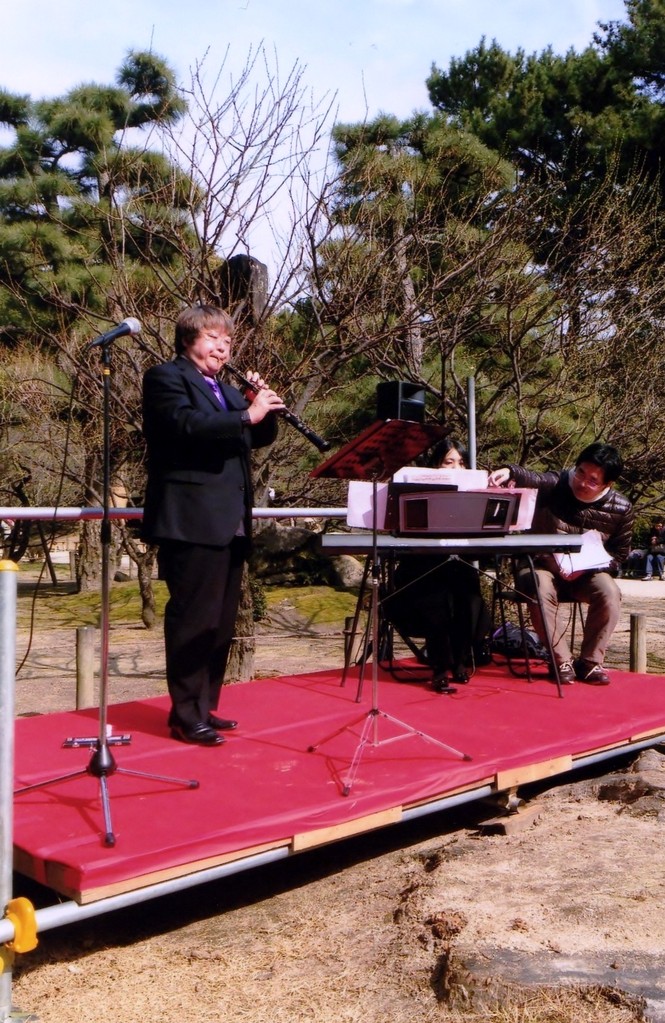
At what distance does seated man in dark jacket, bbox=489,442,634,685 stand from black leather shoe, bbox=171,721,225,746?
201 cm

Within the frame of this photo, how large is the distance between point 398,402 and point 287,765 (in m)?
1.53

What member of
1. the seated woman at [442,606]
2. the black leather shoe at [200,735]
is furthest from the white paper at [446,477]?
the black leather shoe at [200,735]

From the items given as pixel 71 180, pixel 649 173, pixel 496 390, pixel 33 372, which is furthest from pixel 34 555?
pixel 649 173

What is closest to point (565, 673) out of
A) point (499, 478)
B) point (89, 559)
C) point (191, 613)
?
point (499, 478)

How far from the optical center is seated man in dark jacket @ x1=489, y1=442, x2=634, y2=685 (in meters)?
5.24

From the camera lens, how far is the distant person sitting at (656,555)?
65.7 ft

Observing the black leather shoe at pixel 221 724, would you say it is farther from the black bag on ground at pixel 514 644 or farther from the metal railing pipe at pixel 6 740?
the black bag on ground at pixel 514 644

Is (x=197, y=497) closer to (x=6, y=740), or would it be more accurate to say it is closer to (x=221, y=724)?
(x=221, y=724)

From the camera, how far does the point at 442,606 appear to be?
505 cm

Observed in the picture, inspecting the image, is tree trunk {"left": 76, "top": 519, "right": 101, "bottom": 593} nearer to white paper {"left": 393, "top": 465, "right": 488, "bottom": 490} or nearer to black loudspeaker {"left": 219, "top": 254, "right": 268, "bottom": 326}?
black loudspeaker {"left": 219, "top": 254, "right": 268, "bottom": 326}

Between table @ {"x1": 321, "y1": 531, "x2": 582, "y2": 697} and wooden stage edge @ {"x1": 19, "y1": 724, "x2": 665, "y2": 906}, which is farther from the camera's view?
table @ {"x1": 321, "y1": 531, "x2": 582, "y2": 697}

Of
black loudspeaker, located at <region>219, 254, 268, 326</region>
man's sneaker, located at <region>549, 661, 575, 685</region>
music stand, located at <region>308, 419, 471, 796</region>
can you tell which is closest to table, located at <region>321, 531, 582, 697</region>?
man's sneaker, located at <region>549, 661, 575, 685</region>

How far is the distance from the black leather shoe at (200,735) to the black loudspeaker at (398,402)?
4.67 ft

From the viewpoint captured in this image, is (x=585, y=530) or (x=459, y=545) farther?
(x=585, y=530)
